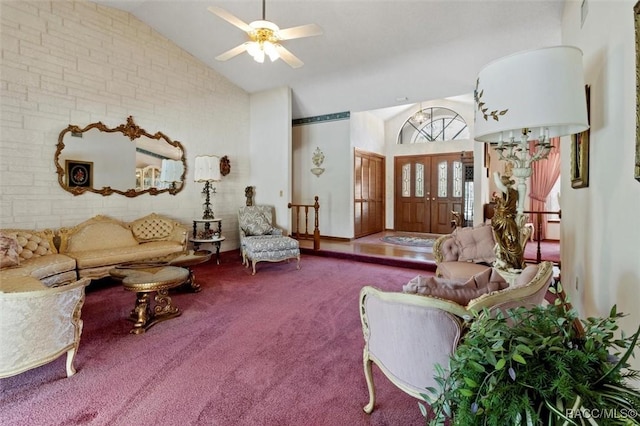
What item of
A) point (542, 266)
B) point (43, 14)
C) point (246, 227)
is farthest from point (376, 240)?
point (43, 14)

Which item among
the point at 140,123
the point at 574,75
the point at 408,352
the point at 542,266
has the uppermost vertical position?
the point at 140,123

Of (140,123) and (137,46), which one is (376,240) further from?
(137,46)

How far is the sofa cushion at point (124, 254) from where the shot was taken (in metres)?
3.65

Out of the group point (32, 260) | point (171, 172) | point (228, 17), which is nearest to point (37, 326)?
point (32, 260)

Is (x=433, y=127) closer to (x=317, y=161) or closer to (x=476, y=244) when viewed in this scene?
(x=317, y=161)

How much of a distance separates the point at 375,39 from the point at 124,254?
4.56 meters

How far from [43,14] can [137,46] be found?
3.73 feet

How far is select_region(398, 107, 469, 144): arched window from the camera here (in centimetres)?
777

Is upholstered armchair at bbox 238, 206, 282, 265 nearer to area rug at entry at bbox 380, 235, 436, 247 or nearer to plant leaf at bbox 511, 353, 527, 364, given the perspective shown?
area rug at entry at bbox 380, 235, 436, 247

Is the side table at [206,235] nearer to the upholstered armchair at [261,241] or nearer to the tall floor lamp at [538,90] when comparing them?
the upholstered armchair at [261,241]

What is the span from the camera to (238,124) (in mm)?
6418

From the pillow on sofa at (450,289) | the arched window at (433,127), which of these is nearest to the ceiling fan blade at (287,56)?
the pillow on sofa at (450,289)

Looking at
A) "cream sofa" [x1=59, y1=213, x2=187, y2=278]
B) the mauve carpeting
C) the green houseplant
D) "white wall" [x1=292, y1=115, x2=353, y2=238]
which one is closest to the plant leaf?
the green houseplant

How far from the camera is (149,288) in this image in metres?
2.68
